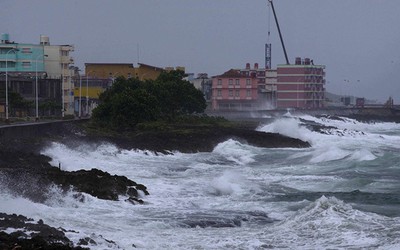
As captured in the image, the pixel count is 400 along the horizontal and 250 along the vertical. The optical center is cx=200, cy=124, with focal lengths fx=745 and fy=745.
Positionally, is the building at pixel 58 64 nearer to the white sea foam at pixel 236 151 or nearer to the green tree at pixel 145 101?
the green tree at pixel 145 101

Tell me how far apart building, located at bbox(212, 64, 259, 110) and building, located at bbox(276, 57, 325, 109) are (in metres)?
7.25

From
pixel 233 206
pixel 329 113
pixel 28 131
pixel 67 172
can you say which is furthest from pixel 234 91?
pixel 233 206

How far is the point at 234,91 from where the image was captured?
313ft

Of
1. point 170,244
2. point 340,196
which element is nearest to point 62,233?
point 170,244

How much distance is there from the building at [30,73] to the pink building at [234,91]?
3155 cm

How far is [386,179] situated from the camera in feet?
94.5

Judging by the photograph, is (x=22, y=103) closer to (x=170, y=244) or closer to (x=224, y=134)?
(x=224, y=134)

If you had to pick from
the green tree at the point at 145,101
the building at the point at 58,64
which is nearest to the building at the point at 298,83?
the green tree at the point at 145,101

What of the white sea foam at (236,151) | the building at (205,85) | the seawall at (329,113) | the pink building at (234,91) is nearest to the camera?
the white sea foam at (236,151)

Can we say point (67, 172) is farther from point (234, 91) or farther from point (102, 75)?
→ point (234, 91)

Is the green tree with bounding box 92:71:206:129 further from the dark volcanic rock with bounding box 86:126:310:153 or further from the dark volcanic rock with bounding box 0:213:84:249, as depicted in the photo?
the dark volcanic rock with bounding box 0:213:84:249

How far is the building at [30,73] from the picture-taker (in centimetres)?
6188

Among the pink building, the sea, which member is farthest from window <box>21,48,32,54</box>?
the pink building

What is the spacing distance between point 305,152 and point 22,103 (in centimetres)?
2258
